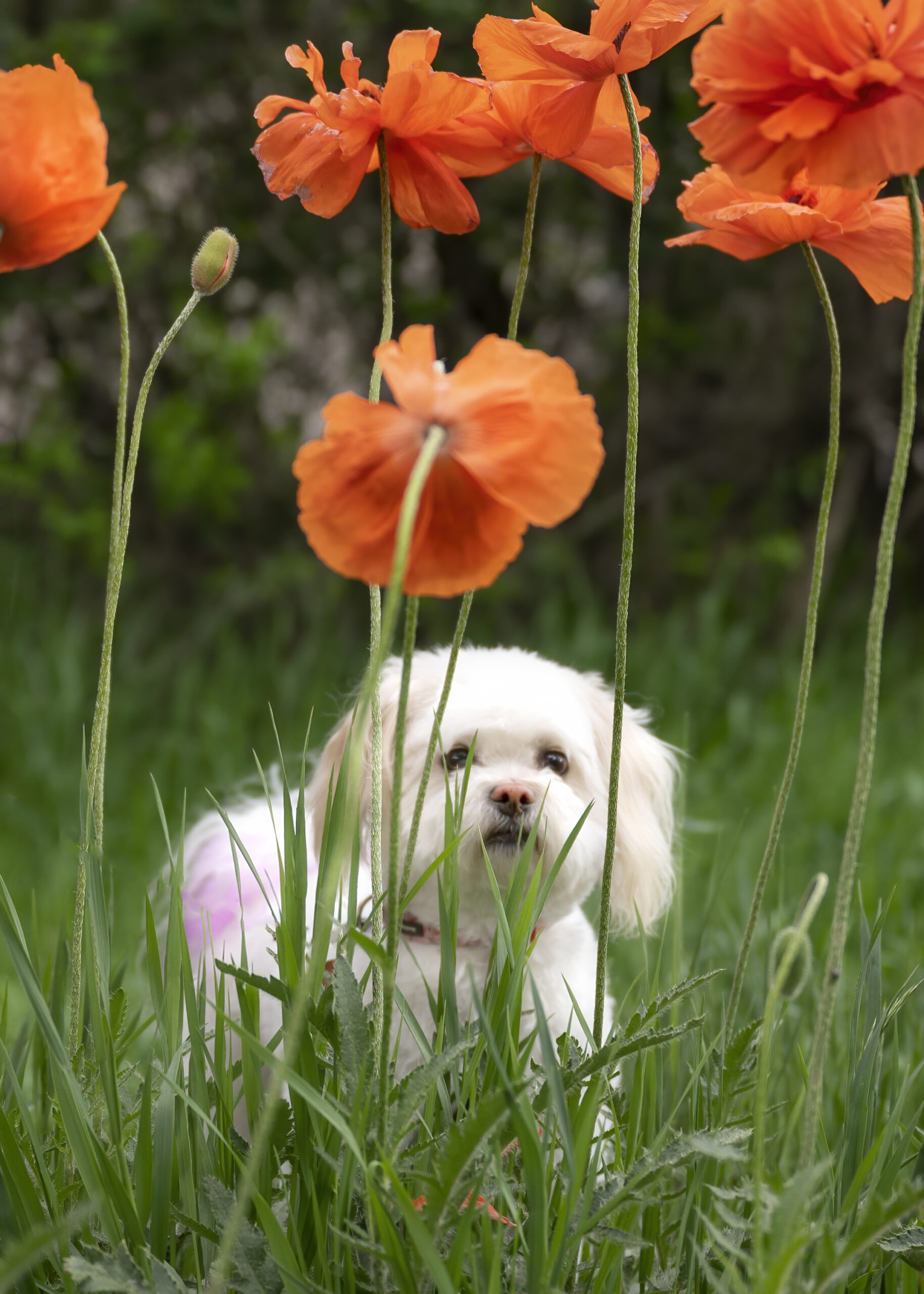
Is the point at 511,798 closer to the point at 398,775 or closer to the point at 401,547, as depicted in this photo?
the point at 398,775

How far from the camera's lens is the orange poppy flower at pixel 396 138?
0.89m

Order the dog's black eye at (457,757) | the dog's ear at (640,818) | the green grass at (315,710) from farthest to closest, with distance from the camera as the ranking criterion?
the green grass at (315,710), the dog's ear at (640,818), the dog's black eye at (457,757)

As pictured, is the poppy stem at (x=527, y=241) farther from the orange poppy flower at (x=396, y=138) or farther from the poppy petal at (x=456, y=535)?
the poppy petal at (x=456, y=535)

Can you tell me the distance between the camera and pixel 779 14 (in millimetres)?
681

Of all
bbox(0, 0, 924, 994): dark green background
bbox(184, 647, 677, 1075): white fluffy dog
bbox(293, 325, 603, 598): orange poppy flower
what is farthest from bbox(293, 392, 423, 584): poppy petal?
bbox(0, 0, 924, 994): dark green background

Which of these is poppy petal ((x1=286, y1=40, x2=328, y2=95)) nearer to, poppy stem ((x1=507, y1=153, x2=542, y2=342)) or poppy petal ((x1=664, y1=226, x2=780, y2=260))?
poppy stem ((x1=507, y1=153, x2=542, y2=342))

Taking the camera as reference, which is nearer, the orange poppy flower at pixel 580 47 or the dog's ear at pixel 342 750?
the orange poppy flower at pixel 580 47

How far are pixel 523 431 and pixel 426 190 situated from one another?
42 cm

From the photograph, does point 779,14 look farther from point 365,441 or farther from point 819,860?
point 819,860

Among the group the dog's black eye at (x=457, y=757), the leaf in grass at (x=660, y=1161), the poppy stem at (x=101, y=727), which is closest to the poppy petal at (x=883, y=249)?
the poppy stem at (x=101, y=727)

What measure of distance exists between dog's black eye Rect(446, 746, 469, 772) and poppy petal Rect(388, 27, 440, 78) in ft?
3.21

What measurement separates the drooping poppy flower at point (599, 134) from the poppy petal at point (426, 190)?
0.19ft

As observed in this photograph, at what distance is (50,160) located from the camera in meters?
0.71

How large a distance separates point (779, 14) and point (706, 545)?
428 centimetres
